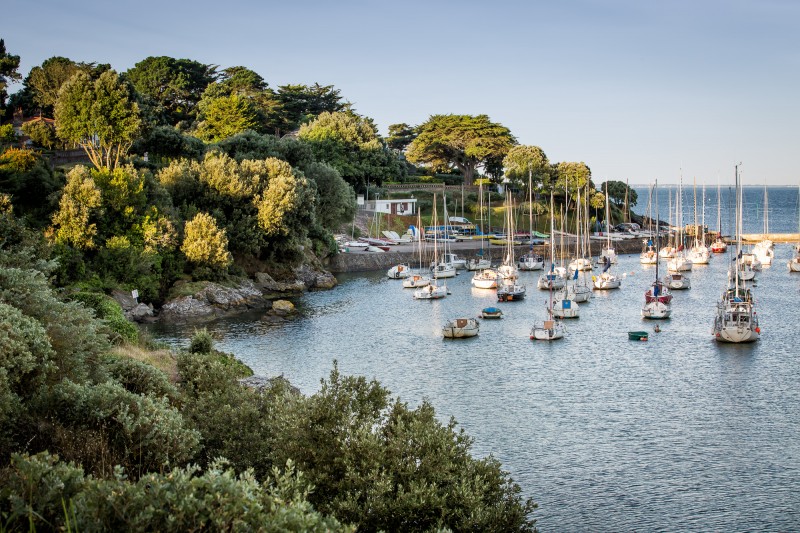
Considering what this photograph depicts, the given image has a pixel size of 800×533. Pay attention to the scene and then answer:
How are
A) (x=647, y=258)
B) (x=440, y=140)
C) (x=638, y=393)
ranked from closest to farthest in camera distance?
(x=638, y=393)
(x=647, y=258)
(x=440, y=140)

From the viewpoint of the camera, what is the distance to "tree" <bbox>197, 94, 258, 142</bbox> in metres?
120

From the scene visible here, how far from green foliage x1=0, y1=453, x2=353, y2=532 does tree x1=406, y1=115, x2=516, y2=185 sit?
137 m

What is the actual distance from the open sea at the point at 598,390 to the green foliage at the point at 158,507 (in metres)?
18.8

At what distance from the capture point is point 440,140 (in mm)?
148375

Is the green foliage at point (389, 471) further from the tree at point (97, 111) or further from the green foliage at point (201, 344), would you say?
the tree at point (97, 111)

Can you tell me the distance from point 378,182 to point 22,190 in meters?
75.2

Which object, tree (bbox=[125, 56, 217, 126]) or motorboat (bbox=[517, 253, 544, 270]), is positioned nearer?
motorboat (bbox=[517, 253, 544, 270])

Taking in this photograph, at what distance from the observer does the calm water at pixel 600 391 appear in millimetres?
30969

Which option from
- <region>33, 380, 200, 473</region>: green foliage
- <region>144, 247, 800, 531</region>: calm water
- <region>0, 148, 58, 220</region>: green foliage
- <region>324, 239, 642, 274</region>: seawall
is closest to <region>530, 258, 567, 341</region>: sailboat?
<region>144, 247, 800, 531</region>: calm water

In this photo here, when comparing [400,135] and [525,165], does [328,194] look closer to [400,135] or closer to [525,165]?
[525,165]

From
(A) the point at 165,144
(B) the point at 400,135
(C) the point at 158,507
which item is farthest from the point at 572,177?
(C) the point at 158,507

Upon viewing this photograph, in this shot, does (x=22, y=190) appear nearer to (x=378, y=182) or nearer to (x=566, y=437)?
(x=566, y=437)

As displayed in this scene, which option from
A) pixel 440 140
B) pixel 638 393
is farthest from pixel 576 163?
pixel 638 393

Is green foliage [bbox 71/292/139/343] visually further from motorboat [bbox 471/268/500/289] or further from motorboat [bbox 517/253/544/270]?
motorboat [bbox 517/253/544/270]
